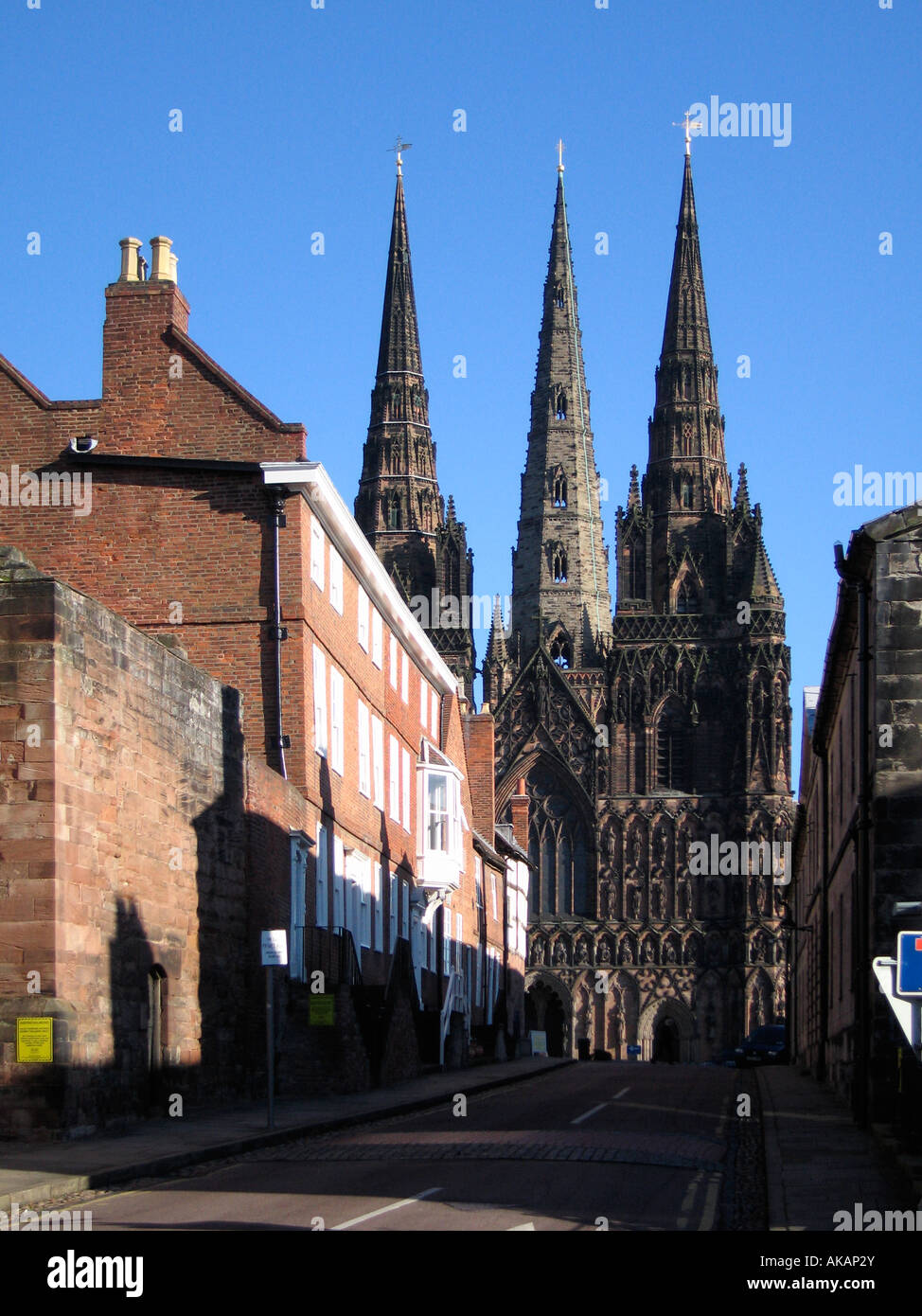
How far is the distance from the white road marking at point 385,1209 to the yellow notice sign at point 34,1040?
18.0 feet

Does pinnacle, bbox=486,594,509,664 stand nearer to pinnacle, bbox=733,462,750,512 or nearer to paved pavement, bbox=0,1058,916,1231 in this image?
pinnacle, bbox=733,462,750,512

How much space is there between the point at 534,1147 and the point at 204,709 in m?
8.49

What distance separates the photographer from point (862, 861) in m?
23.0

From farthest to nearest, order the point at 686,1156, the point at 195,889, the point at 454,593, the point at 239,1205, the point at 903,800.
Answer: the point at 454,593, the point at 195,889, the point at 903,800, the point at 686,1156, the point at 239,1205

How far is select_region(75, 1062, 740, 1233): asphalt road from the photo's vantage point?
13.0 metres

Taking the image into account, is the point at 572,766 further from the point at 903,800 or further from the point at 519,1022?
the point at 903,800

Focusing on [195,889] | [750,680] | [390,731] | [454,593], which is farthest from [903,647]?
[454,593]

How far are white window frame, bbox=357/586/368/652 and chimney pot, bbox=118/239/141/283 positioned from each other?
752cm

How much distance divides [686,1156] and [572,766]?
268 ft

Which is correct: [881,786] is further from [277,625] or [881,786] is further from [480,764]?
[480,764]

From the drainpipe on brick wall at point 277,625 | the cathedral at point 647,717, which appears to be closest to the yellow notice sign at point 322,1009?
the drainpipe on brick wall at point 277,625

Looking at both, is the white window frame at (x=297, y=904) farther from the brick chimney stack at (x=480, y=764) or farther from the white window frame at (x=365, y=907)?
the brick chimney stack at (x=480, y=764)
